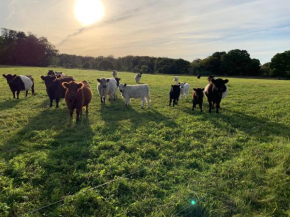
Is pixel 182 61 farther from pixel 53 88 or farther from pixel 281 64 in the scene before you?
pixel 53 88

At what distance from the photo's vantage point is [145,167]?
442cm

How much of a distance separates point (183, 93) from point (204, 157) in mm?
9298

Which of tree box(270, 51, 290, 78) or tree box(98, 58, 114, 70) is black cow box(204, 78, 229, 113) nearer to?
tree box(270, 51, 290, 78)

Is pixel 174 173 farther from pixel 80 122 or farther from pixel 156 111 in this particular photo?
pixel 156 111

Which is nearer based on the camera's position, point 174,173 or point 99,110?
point 174,173

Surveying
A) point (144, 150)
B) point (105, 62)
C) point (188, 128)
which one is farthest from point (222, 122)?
point (105, 62)

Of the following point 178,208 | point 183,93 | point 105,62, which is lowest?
point 178,208

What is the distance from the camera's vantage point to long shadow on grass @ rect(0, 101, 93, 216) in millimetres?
3680

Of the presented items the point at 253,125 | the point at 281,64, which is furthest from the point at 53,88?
the point at 281,64

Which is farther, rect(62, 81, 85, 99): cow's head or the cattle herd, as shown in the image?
the cattle herd

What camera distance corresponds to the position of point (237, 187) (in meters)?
3.84

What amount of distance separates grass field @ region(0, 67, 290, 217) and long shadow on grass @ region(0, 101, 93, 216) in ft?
0.07

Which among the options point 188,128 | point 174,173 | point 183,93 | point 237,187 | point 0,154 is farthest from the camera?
point 183,93

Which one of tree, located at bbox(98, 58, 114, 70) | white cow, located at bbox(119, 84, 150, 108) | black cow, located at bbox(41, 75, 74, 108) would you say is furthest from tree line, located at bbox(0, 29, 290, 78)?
black cow, located at bbox(41, 75, 74, 108)
